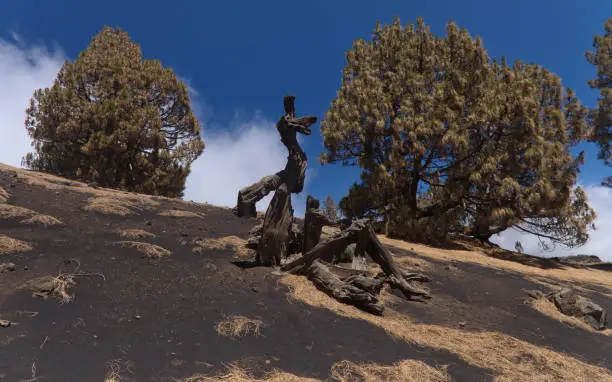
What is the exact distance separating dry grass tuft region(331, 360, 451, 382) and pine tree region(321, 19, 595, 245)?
13.8m

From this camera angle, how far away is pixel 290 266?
745 centimetres

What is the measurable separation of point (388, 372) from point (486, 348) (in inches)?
86.0

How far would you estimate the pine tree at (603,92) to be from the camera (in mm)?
22922

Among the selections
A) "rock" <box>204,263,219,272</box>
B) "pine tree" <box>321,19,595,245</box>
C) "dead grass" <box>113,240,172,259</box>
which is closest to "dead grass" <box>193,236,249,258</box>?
"dead grass" <box>113,240,172,259</box>

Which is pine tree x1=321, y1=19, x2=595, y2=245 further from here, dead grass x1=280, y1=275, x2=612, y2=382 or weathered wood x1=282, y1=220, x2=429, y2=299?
dead grass x1=280, y1=275, x2=612, y2=382

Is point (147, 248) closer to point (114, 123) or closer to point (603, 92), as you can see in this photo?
point (114, 123)

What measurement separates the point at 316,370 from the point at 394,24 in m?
21.1

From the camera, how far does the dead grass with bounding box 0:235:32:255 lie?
6.19 metres

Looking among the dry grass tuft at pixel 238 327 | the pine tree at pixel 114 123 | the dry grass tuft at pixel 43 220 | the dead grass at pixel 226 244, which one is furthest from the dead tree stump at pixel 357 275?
the pine tree at pixel 114 123

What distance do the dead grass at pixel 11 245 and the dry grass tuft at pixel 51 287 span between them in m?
1.57

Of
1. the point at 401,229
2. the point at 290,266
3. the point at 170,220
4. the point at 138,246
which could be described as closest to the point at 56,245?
the point at 138,246

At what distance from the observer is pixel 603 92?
23016 millimetres

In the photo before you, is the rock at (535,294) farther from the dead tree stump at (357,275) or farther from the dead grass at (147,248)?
the dead grass at (147,248)

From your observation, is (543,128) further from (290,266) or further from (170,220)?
(170,220)
